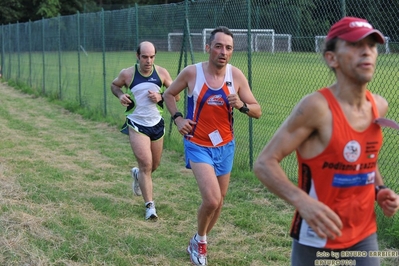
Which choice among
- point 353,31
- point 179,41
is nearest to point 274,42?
point 179,41

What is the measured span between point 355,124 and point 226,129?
2.52 meters

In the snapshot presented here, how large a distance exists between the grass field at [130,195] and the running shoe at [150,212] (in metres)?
0.08

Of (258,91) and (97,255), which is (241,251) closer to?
(97,255)

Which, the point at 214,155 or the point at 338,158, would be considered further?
the point at 214,155

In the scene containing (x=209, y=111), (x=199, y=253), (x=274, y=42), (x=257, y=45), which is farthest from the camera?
(x=257, y=45)

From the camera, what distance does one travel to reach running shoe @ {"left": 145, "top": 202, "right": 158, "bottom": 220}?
6711 millimetres

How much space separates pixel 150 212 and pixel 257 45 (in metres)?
3.33

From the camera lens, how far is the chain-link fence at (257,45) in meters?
7.07

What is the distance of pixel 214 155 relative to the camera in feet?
17.2

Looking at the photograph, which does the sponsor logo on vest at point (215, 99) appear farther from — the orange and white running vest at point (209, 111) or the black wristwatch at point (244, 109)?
the black wristwatch at point (244, 109)

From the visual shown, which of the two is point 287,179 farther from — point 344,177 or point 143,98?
point 143,98

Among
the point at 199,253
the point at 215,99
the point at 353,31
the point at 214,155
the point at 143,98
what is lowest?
the point at 199,253

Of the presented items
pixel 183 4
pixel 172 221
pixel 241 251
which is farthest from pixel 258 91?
pixel 241 251

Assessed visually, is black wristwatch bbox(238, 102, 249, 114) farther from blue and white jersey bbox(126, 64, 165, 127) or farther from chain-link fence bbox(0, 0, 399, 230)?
blue and white jersey bbox(126, 64, 165, 127)
